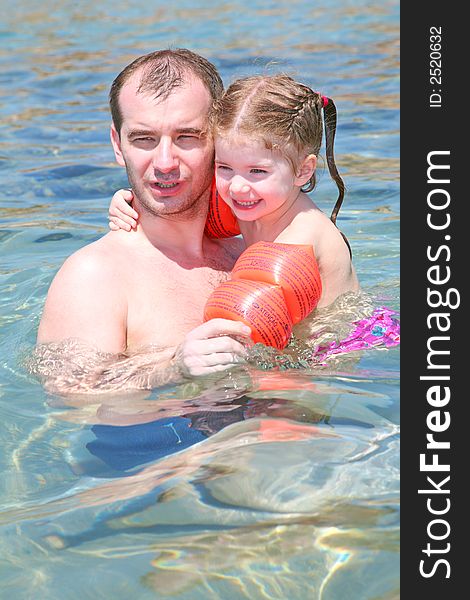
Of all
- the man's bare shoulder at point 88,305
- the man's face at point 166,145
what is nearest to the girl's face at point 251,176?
the man's face at point 166,145

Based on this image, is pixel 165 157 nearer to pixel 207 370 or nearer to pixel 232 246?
pixel 232 246

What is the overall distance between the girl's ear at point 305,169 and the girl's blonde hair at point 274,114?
0.02 m

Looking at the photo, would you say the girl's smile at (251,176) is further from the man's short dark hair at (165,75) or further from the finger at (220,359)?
the finger at (220,359)

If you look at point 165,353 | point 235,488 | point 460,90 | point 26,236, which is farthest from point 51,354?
point 26,236

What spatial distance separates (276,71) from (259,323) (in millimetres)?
1270

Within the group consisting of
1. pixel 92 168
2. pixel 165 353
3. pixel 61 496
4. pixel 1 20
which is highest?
pixel 1 20

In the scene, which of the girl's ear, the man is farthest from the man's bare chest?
the girl's ear

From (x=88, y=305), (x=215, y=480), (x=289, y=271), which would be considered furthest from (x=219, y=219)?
(x=215, y=480)

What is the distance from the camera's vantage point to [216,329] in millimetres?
3666

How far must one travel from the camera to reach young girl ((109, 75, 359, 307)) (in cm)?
401

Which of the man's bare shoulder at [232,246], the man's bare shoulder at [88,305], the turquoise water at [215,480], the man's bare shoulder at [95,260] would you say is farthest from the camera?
the man's bare shoulder at [232,246]

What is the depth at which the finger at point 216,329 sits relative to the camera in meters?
3.66

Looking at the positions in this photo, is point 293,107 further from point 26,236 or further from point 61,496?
point 26,236

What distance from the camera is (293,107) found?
4.11 meters
